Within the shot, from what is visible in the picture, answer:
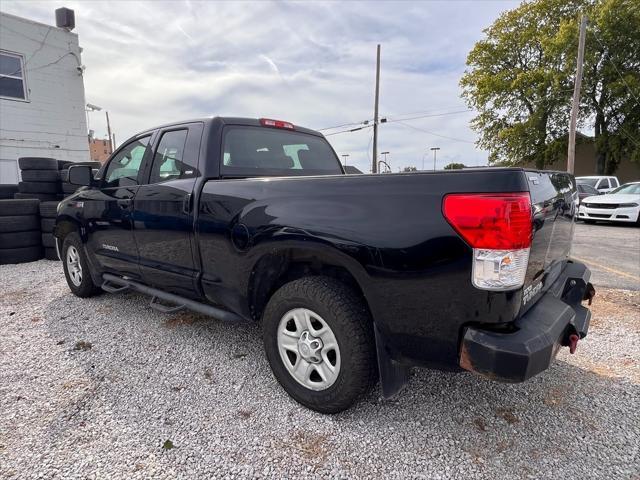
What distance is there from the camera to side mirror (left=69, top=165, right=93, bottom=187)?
4105mm

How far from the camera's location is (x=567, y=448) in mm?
2098

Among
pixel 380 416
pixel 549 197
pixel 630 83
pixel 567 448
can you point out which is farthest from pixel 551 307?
pixel 630 83

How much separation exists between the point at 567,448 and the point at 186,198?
2916mm

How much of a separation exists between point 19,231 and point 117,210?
4.54 meters

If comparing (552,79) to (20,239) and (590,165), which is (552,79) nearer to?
(590,165)

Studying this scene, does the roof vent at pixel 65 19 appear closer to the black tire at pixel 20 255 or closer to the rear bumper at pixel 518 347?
the black tire at pixel 20 255

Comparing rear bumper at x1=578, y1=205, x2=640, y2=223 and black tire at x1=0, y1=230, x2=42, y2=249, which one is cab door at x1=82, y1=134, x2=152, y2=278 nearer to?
black tire at x1=0, y1=230, x2=42, y2=249

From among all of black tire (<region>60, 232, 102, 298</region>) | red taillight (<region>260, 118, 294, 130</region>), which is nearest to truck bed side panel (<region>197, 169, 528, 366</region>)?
red taillight (<region>260, 118, 294, 130</region>)

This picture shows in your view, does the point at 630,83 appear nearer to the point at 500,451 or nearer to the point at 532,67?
the point at 532,67

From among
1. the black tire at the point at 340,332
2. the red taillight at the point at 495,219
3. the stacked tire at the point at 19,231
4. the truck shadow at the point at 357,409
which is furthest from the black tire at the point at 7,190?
the red taillight at the point at 495,219

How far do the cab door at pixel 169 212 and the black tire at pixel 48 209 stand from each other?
4.41m

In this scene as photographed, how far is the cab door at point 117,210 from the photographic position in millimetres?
3619

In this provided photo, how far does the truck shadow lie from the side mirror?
180 cm

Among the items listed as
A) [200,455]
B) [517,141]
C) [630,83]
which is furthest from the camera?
[517,141]
